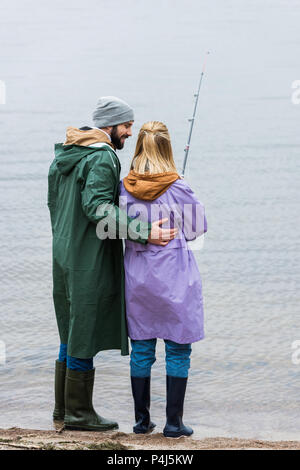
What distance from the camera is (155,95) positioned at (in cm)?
1148

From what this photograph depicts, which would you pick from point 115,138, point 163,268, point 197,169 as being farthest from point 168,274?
point 197,169

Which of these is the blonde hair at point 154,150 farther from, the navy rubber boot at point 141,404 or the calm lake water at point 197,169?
the calm lake water at point 197,169

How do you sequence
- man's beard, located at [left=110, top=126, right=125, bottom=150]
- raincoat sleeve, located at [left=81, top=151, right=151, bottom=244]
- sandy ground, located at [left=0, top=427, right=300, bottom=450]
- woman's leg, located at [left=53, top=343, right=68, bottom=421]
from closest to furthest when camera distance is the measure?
sandy ground, located at [left=0, top=427, right=300, bottom=450], raincoat sleeve, located at [left=81, top=151, right=151, bottom=244], man's beard, located at [left=110, top=126, right=125, bottom=150], woman's leg, located at [left=53, top=343, right=68, bottom=421]

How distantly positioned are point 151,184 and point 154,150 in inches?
6.1

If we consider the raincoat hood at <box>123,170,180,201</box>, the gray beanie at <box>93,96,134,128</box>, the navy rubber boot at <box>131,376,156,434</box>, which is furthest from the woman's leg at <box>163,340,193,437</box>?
the gray beanie at <box>93,96,134,128</box>

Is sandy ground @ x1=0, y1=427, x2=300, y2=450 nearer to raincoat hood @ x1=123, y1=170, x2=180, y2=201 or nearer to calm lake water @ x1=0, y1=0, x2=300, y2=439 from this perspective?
calm lake water @ x1=0, y1=0, x2=300, y2=439

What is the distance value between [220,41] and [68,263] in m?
10.4

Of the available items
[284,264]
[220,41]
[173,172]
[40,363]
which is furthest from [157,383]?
[220,41]

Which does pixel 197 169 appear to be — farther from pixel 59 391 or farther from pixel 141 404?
pixel 141 404

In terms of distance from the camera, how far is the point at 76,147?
14.1 ft

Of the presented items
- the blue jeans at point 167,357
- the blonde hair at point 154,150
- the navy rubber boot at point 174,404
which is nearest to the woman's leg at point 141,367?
the blue jeans at point 167,357

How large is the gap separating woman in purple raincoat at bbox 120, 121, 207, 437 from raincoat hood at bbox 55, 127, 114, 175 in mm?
184

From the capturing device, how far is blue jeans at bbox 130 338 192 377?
4332mm
